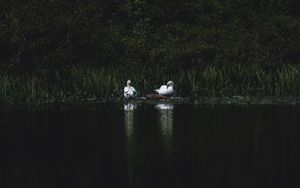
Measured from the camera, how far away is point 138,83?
95.1 feet

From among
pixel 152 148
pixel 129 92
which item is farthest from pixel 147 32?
pixel 152 148

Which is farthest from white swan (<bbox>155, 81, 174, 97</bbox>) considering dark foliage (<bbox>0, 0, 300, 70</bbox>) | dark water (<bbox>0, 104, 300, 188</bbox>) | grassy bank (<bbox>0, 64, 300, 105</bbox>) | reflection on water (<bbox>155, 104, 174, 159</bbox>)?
dark foliage (<bbox>0, 0, 300, 70</bbox>)

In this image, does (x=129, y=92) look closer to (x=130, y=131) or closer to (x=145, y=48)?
(x=145, y=48)

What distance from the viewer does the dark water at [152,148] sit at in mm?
12477

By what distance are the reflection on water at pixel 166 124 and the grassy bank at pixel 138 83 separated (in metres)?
2.94

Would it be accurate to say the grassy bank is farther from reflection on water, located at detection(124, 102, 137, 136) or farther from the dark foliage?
reflection on water, located at detection(124, 102, 137, 136)

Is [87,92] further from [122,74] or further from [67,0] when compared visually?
[67,0]

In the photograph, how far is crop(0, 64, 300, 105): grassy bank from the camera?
27.4 m

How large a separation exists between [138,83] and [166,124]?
935 cm

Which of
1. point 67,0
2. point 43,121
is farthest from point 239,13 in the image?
point 43,121

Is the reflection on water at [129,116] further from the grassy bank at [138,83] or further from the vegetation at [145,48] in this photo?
the vegetation at [145,48]

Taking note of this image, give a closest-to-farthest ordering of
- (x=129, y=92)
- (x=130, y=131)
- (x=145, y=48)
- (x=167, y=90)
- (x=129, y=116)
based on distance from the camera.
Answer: (x=130, y=131)
(x=129, y=116)
(x=129, y=92)
(x=167, y=90)
(x=145, y=48)

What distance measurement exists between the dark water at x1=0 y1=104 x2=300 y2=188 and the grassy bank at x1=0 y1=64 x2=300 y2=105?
3.89 m

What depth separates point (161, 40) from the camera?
34.2m
